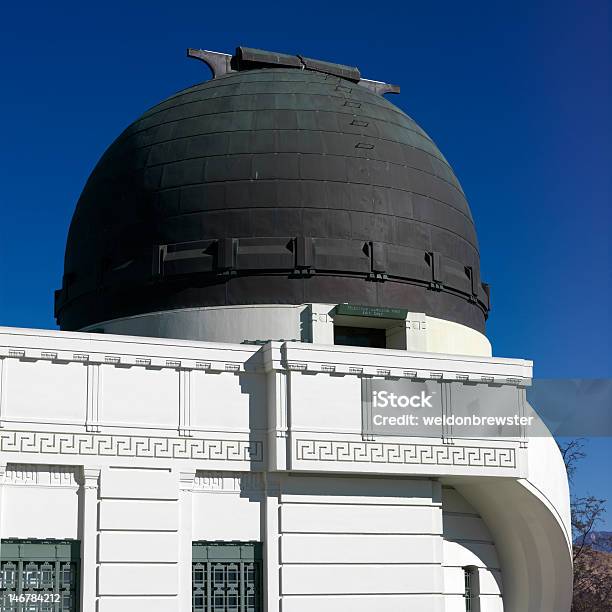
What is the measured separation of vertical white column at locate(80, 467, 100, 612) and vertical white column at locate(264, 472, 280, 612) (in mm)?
2984

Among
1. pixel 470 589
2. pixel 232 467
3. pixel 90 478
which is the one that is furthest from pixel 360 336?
pixel 90 478

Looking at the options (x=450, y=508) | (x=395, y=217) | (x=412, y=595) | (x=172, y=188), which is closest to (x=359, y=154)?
(x=395, y=217)

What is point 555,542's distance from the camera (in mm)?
24016

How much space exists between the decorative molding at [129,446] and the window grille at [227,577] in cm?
154

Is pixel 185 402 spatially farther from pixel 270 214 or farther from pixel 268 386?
pixel 270 214

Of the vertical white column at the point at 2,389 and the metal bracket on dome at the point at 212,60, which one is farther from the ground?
the metal bracket on dome at the point at 212,60

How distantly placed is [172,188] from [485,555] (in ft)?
32.4

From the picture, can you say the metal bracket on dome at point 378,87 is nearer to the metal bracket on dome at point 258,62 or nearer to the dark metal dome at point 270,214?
the metal bracket on dome at point 258,62

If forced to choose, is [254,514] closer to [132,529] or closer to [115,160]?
[132,529]

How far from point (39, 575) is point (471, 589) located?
28.8 ft

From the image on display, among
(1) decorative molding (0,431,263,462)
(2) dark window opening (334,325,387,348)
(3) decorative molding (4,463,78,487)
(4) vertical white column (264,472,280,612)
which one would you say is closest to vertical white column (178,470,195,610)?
(1) decorative molding (0,431,263,462)

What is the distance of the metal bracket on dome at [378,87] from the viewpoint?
Answer: 29938 mm

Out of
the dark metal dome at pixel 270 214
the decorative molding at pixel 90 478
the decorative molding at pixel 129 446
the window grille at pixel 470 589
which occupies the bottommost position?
the window grille at pixel 470 589

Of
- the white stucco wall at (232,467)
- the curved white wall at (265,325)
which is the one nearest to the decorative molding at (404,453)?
the white stucco wall at (232,467)
